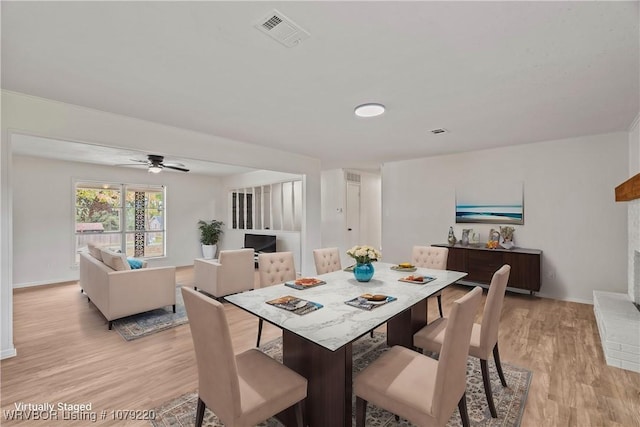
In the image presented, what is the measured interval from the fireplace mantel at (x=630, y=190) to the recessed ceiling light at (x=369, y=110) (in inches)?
92.6

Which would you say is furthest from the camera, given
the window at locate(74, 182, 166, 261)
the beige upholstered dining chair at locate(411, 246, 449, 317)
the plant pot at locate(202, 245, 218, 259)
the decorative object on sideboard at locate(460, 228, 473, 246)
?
the plant pot at locate(202, 245, 218, 259)

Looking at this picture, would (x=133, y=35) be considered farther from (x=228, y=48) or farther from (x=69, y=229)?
(x=69, y=229)

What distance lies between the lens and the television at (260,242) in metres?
6.78

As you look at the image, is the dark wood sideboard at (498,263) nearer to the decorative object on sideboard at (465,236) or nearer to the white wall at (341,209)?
the decorative object on sideboard at (465,236)

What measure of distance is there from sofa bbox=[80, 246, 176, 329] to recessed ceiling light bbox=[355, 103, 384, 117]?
3118mm

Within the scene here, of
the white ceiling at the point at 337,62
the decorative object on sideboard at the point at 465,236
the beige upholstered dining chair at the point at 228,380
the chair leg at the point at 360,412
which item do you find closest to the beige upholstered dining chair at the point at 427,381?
the chair leg at the point at 360,412

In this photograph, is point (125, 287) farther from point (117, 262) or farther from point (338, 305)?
point (338, 305)

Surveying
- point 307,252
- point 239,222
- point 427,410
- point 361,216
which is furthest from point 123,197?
point 427,410

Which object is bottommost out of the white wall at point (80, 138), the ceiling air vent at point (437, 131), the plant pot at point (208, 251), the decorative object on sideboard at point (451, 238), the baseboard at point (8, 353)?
the baseboard at point (8, 353)

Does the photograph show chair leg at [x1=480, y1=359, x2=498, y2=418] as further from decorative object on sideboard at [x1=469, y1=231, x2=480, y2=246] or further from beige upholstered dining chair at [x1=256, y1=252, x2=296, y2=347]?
decorative object on sideboard at [x1=469, y1=231, x2=480, y2=246]

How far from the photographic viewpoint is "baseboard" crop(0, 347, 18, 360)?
2653 millimetres

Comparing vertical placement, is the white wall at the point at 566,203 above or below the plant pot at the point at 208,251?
above

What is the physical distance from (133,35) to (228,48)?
558mm

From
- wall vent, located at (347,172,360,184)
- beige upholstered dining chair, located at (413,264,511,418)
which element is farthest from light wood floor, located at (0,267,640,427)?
wall vent, located at (347,172,360,184)
